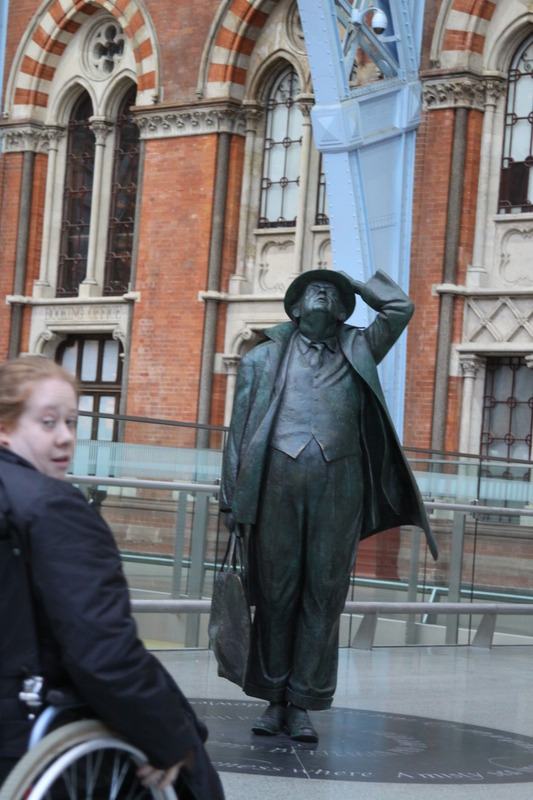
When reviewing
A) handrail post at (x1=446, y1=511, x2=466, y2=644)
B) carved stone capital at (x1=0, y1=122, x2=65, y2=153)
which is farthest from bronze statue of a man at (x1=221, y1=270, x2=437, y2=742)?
carved stone capital at (x1=0, y1=122, x2=65, y2=153)

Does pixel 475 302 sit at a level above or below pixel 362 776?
above

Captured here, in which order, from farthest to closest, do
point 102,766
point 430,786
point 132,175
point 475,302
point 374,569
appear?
point 132,175 < point 475,302 < point 374,569 < point 430,786 < point 102,766

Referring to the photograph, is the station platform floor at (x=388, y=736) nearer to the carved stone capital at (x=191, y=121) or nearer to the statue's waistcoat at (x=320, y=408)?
the statue's waistcoat at (x=320, y=408)

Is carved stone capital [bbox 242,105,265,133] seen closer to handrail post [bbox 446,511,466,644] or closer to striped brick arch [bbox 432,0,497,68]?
striped brick arch [bbox 432,0,497,68]

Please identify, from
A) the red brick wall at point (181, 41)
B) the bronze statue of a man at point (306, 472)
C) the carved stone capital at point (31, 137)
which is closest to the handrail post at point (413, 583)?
the bronze statue of a man at point (306, 472)

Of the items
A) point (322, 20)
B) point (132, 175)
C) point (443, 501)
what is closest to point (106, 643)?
point (443, 501)

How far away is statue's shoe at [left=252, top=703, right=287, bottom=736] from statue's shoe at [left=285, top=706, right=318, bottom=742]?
4cm

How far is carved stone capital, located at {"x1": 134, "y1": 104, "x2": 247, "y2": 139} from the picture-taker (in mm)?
21359

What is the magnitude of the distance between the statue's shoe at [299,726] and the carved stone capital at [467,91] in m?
13.9

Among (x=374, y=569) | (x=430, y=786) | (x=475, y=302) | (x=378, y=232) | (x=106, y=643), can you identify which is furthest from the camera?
(x=475, y=302)

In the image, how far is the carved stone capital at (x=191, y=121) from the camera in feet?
70.1

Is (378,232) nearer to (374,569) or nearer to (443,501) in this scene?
(443,501)

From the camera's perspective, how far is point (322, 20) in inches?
565

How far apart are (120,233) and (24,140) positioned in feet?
8.00
